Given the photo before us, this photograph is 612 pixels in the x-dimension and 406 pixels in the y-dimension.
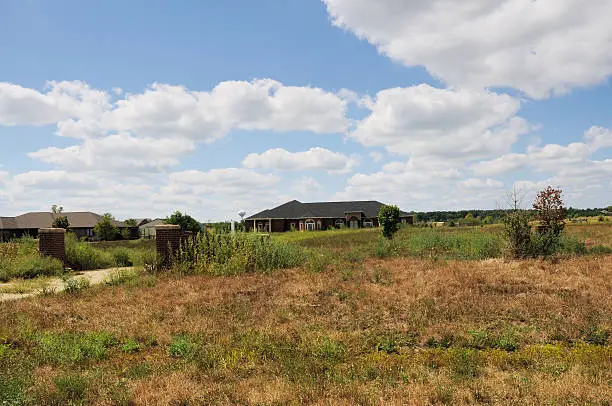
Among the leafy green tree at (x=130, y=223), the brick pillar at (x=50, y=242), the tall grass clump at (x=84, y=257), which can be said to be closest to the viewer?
the brick pillar at (x=50, y=242)

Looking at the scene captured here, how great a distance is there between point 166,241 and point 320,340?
33.7 ft

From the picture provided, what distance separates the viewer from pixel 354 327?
8859 mm

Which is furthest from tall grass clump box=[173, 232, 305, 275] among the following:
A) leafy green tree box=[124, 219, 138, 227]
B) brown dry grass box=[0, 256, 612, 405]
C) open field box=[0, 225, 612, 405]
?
leafy green tree box=[124, 219, 138, 227]

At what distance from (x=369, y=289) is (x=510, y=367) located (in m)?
5.50

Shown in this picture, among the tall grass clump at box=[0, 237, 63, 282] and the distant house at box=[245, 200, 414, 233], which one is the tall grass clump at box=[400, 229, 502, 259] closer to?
the tall grass clump at box=[0, 237, 63, 282]

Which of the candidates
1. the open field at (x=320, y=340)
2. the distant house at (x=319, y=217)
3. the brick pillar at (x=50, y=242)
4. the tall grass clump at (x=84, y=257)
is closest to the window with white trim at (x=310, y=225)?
the distant house at (x=319, y=217)

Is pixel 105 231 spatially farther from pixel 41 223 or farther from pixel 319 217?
pixel 319 217

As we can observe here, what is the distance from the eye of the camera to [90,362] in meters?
6.90

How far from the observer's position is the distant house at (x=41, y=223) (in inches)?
2653

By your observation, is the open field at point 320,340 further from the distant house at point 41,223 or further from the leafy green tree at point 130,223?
the leafy green tree at point 130,223

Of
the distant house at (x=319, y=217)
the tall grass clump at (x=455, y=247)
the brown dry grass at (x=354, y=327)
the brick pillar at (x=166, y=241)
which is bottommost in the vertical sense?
the brown dry grass at (x=354, y=327)

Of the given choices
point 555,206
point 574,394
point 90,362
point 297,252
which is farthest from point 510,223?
point 90,362

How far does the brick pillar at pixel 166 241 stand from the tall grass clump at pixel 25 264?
4.30m

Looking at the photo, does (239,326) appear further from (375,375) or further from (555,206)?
(555,206)
